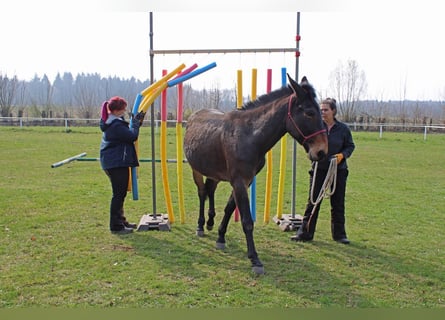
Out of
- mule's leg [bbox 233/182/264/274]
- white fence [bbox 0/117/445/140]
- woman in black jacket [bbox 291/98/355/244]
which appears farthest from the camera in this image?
white fence [bbox 0/117/445/140]

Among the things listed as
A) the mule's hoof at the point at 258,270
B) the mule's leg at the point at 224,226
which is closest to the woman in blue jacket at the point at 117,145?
the mule's leg at the point at 224,226

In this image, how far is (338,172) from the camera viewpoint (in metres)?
5.21

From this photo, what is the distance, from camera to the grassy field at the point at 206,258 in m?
3.60

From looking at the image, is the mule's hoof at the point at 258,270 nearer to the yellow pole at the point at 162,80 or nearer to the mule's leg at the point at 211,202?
the mule's leg at the point at 211,202

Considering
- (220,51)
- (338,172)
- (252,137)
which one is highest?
(220,51)

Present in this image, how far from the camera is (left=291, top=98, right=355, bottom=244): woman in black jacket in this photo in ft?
16.4

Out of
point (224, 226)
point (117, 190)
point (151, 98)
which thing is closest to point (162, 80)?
point (151, 98)

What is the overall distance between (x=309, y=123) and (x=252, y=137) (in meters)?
0.69

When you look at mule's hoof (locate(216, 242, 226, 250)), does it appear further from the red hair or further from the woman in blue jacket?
the red hair

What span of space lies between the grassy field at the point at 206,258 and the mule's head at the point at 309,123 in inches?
55.0

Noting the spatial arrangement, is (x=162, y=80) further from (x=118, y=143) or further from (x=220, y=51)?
(x=118, y=143)

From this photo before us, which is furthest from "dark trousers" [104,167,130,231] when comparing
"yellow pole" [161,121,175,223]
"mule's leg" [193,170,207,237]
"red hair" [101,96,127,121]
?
"mule's leg" [193,170,207,237]

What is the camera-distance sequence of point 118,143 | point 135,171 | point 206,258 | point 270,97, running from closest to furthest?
point 270,97
point 206,258
point 118,143
point 135,171

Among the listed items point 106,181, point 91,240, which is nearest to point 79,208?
point 91,240
